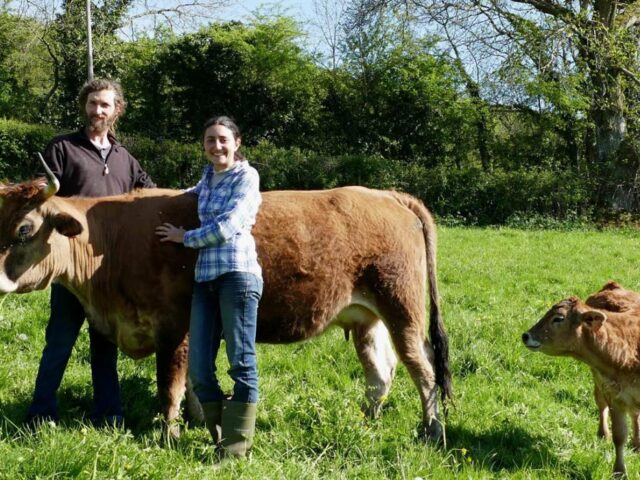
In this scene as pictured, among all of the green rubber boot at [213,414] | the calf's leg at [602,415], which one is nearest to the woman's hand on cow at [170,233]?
the green rubber boot at [213,414]

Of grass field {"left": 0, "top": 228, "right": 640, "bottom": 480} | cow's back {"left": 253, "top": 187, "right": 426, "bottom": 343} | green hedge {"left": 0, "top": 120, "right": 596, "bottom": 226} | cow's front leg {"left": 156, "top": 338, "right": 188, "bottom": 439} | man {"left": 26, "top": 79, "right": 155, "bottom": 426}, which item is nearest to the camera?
grass field {"left": 0, "top": 228, "right": 640, "bottom": 480}

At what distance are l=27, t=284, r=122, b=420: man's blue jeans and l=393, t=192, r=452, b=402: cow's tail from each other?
258 cm

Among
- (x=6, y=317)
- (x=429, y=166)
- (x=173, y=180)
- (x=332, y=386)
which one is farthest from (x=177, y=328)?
(x=429, y=166)

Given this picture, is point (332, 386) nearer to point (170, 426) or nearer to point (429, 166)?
point (170, 426)

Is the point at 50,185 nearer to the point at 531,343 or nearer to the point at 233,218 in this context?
the point at 233,218

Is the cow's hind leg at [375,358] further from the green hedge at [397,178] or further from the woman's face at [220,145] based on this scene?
the green hedge at [397,178]

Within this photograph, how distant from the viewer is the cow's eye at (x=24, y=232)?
178 inches

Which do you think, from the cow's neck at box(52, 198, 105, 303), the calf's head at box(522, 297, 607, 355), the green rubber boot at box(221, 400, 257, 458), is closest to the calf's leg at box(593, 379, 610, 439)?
the calf's head at box(522, 297, 607, 355)

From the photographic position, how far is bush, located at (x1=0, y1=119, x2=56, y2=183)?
74.3 feet

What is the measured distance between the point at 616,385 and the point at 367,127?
22.7 meters

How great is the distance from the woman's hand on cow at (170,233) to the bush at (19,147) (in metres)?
19.9

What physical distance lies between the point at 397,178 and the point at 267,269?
58.9ft

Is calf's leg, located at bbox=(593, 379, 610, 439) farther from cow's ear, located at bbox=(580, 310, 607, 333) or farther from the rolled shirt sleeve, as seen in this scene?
the rolled shirt sleeve

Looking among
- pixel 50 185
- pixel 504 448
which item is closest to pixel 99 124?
pixel 50 185
